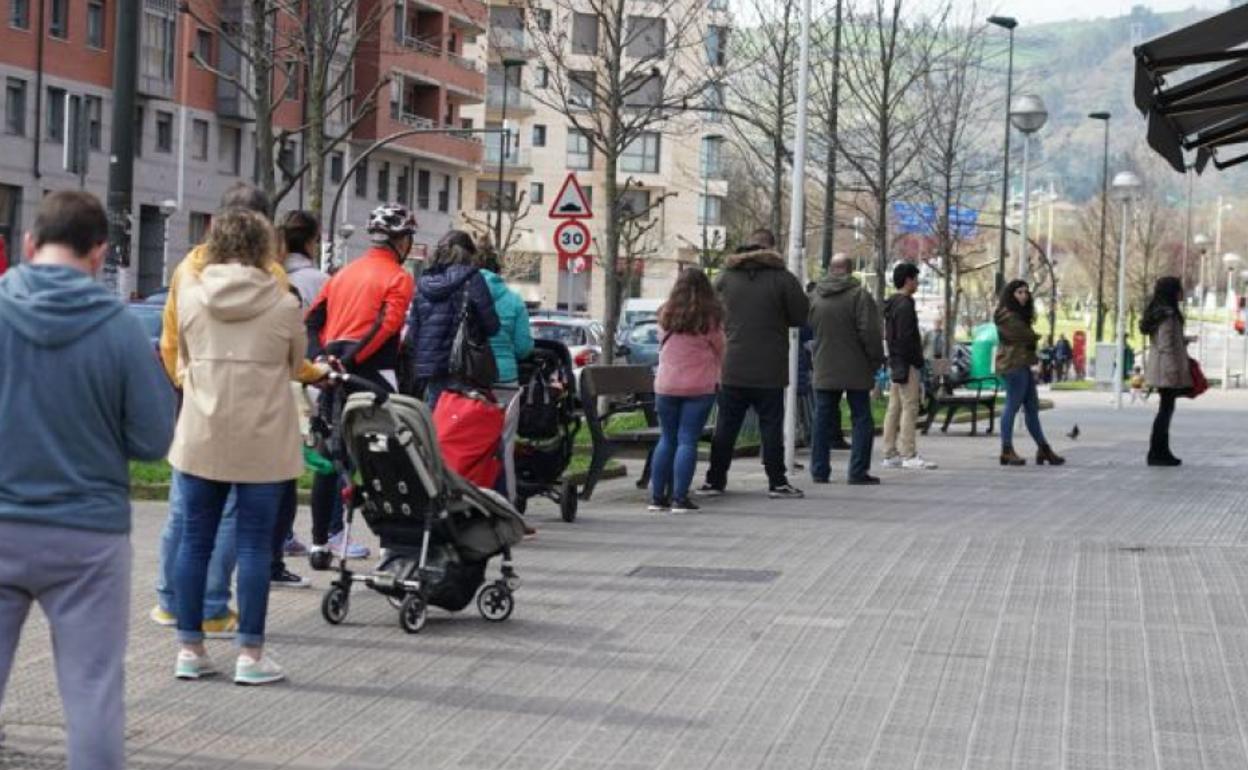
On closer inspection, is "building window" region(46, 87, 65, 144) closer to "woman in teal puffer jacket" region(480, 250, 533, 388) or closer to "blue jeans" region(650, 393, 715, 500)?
"blue jeans" region(650, 393, 715, 500)

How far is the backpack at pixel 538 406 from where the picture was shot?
48.8 ft

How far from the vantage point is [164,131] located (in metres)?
64.9

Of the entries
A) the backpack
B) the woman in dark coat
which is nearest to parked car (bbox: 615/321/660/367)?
the backpack

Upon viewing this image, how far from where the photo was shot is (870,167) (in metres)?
45.2

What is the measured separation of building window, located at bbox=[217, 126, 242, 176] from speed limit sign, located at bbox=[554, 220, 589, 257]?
44.0m

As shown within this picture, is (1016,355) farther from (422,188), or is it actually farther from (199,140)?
(422,188)

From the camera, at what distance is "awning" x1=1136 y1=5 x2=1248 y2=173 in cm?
1516

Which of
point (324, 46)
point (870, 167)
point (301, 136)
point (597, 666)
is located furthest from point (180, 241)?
point (597, 666)

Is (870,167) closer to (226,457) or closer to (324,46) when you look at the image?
(324,46)

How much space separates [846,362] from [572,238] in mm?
5611

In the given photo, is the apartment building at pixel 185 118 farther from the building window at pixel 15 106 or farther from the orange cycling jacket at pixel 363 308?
the orange cycling jacket at pixel 363 308

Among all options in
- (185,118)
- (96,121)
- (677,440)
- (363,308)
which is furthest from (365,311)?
(185,118)

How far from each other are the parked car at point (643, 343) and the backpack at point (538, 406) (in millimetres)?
30225

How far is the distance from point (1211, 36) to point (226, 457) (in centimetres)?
846
